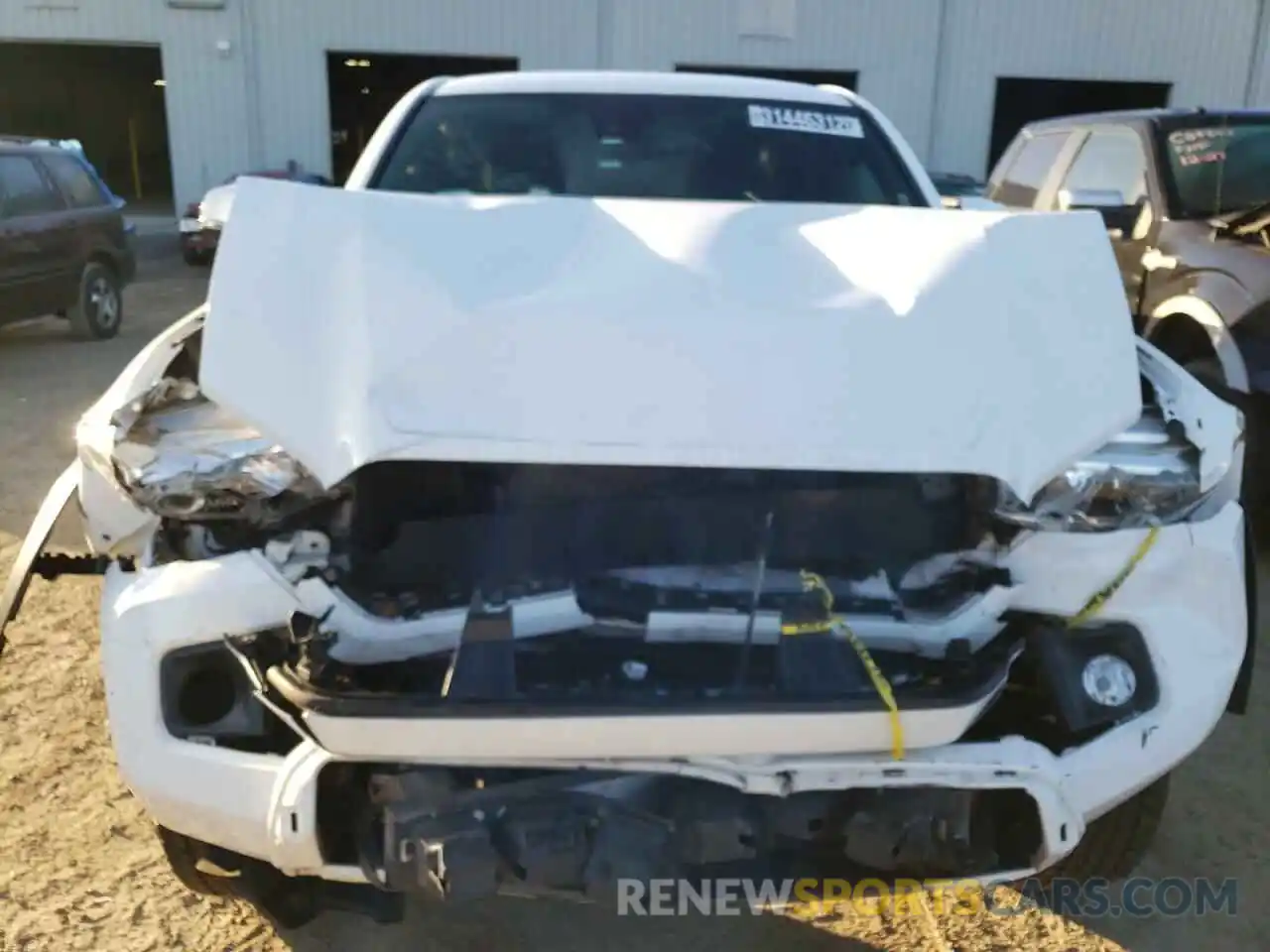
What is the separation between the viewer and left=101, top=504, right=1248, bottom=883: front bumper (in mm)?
1831

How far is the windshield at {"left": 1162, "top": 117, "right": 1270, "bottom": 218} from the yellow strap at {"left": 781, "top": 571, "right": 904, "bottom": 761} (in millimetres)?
4331

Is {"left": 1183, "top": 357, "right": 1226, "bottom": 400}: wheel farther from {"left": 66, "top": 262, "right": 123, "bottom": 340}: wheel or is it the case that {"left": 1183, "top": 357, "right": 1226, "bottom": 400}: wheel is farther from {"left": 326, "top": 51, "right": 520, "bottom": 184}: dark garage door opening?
{"left": 326, "top": 51, "right": 520, "bottom": 184}: dark garage door opening

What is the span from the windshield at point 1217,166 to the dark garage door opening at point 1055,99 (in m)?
15.1

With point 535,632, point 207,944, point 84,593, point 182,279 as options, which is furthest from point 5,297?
point 535,632

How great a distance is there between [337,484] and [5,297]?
26.5 ft

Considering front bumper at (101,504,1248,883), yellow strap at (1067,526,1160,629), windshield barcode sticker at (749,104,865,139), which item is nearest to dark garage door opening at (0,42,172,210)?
windshield barcode sticker at (749,104,865,139)

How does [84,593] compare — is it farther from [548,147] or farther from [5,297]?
[5,297]

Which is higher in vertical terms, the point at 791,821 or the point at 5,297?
the point at 791,821

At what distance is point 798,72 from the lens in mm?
19672

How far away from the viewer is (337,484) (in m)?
2.09

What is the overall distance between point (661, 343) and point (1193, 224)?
4148mm

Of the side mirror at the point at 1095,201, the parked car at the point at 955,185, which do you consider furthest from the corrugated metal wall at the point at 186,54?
the side mirror at the point at 1095,201

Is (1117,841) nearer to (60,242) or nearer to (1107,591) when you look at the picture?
(1107,591)

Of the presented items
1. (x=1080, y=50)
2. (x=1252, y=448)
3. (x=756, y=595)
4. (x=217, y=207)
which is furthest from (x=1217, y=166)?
(x=1080, y=50)
